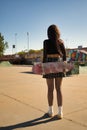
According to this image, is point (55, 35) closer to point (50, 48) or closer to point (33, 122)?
point (50, 48)

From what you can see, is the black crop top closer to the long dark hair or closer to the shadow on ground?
the long dark hair

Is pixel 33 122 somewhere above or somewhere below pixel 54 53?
below

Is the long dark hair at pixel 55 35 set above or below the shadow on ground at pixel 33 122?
above

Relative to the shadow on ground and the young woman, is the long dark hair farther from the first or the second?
the shadow on ground

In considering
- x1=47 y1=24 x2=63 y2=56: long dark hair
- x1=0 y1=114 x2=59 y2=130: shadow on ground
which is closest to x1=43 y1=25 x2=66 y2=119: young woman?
x1=47 y1=24 x2=63 y2=56: long dark hair

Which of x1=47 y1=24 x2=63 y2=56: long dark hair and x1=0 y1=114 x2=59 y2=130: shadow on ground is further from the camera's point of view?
x1=47 y1=24 x2=63 y2=56: long dark hair

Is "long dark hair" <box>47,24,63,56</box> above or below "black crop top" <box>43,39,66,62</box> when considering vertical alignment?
above

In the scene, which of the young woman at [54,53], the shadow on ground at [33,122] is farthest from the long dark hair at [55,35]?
the shadow on ground at [33,122]

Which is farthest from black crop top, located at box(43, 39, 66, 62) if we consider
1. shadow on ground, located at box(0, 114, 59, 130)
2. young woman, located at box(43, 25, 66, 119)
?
shadow on ground, located at box(0, 114, 59, 130)

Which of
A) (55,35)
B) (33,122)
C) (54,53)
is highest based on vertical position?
(55,35)

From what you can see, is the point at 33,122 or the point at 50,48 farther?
the point at 50,48

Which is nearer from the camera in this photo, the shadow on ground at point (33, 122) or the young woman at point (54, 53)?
the shadow on ground at point (33, 122)

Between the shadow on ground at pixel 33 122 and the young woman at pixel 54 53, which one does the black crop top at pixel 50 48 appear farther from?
the shadow on ground at pixel 33 122

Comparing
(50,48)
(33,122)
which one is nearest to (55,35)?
(50,48)
